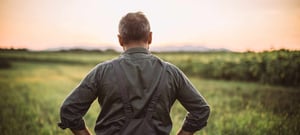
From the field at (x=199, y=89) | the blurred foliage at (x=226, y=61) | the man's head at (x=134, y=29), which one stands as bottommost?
the field at (x=199, y=89)

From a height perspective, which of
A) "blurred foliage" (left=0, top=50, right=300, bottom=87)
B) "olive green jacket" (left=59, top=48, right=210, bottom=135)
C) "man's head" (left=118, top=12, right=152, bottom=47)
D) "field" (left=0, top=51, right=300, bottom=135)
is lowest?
"field" (left=0, top=51, right=300, bottom=135)

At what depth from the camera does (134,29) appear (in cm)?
232

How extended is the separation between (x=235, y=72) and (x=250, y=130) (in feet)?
8.64

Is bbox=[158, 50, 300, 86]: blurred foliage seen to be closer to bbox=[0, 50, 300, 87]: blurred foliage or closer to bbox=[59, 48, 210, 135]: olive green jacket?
bbox=[0, 50, 300, 87]: blurred foliage

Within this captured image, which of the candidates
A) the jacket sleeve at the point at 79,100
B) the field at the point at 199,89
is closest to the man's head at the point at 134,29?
the jacket sleeve at the point at 79,100

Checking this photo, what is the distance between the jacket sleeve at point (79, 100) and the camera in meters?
2.29

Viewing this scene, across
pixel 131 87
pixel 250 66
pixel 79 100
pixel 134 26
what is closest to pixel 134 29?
pixel 134 26

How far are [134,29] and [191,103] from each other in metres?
0.49

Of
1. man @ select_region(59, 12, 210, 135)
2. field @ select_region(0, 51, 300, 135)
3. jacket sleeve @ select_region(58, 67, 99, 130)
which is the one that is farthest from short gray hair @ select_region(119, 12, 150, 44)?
field @ select_region(0, 51, 300, 135)

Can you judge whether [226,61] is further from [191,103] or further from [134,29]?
[134,29]

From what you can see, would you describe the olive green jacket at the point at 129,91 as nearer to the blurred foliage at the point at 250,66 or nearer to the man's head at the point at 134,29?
the man's head at the point at 134,29

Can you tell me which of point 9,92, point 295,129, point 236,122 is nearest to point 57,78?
point 9,92

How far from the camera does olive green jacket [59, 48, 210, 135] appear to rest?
2273mm

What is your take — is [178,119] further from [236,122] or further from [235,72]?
[235,72]
